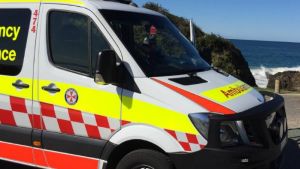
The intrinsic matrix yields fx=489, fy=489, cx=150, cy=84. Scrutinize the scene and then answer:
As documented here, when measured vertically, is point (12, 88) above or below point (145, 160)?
above

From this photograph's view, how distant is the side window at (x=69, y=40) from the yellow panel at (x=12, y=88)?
1.41 ft

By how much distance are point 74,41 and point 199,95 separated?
152 centimetres

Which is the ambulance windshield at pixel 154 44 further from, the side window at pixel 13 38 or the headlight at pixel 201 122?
the side window at pixel 13 38

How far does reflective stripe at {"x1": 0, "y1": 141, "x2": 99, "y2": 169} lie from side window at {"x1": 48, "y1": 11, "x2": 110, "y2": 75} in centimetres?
92

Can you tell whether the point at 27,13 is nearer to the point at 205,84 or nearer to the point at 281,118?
the point at 205,84

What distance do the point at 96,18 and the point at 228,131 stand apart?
1812mm

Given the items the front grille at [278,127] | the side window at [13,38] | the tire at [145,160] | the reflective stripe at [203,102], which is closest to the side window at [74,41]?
the side window at [13,38]

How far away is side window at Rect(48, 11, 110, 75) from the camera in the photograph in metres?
5.11

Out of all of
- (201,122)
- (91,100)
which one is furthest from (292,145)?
(91,100)

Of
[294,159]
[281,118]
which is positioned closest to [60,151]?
[281,118]

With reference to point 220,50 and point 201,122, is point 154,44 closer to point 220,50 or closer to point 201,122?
point 201,122

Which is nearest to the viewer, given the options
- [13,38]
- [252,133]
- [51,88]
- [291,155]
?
[252,133]

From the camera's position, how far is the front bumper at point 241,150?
4426mm

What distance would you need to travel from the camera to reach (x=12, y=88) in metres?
5.54
